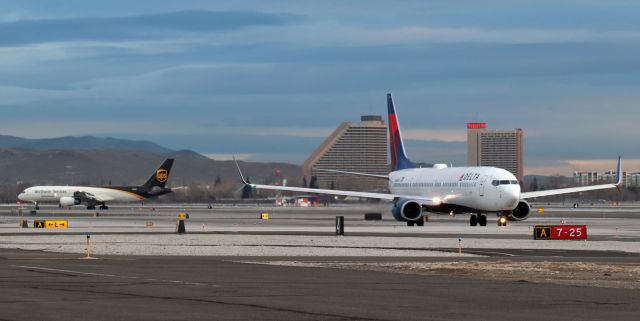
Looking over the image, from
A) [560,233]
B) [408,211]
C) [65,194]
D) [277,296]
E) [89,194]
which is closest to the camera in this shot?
[277,296]

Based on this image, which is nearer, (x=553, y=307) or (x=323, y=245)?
(x=553, y=307)

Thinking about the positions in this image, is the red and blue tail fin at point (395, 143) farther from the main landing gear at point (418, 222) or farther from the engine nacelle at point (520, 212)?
the main landing gear at point (418, 222)

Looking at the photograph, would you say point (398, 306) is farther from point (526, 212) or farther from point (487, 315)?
point (526, 212)

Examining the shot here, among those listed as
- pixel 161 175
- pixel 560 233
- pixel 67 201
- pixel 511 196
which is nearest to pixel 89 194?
pixel 67 201

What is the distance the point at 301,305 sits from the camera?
25500 mm

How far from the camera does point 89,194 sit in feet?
570

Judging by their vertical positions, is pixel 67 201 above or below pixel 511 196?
above

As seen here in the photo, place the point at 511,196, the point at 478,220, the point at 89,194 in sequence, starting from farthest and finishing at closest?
the point at 89,194, the point at 478,220, the point at 511,196

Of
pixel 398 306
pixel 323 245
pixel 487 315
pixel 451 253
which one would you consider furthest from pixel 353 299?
pixel 323 245

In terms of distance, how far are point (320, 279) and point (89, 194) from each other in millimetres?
144657

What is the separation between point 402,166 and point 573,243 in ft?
157

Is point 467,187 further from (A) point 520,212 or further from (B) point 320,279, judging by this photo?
(B) point 320,279

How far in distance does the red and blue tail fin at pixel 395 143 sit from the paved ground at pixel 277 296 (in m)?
66.3

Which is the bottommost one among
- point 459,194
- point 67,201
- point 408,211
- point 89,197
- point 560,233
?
point 560,233
